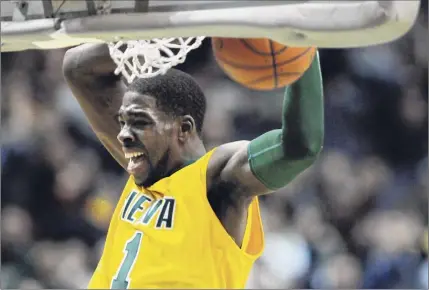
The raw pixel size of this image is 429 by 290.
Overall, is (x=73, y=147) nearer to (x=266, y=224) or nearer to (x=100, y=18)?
(x=266, y=224)

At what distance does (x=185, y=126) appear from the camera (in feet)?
8.01

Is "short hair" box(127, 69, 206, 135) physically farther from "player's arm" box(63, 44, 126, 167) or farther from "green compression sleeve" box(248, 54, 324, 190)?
"green compression sleeve" box(248, 54, 324, 190)

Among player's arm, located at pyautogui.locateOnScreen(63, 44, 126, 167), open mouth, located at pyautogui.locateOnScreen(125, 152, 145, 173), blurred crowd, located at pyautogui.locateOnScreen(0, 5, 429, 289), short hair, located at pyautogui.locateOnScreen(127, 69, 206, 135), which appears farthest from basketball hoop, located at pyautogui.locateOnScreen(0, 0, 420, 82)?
blurred crowd, located at pyautogui.locateOnScreen(0, 5, 429, 289)

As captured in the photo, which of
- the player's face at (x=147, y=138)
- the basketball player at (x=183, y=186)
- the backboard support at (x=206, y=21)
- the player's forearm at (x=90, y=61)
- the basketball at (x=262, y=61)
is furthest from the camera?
the player's forearm at (x=90, y=61)

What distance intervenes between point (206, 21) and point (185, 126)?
0.71 metres

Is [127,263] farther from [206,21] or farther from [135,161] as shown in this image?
[206,21]

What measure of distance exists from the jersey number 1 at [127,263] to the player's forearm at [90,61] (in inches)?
24.3

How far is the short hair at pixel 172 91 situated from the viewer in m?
2.44

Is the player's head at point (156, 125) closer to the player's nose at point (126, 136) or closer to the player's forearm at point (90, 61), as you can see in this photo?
the player's nose at point (126, 136)

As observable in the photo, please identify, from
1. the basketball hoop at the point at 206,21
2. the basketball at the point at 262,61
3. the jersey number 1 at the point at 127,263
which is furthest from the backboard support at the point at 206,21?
the jersey number 1 at the point at 127,263

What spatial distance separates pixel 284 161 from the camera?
205 centimetres

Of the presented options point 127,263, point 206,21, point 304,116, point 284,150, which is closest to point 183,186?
point 127,263

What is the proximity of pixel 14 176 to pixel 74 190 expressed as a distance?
453mm

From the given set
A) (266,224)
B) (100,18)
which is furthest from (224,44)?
(266,224)
